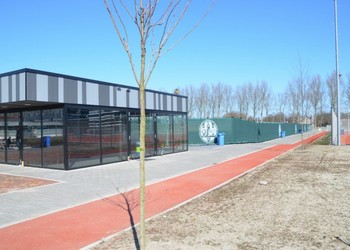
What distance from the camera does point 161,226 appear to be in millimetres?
6340

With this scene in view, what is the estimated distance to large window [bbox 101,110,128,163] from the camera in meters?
16.8

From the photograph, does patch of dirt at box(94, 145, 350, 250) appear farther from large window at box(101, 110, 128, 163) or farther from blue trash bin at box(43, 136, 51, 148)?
blue trash bin at box(43, 136, 51, 148)

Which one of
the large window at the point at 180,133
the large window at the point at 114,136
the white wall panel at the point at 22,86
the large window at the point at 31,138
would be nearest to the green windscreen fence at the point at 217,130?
the large window at the point at 180,133

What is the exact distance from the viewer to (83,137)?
614 inches

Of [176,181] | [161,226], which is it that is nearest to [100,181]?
[176,181]

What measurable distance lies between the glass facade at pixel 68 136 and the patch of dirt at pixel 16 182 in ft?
7.73

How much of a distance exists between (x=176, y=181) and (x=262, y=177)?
3051 mm

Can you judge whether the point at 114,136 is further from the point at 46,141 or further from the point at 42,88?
the point at 42,88

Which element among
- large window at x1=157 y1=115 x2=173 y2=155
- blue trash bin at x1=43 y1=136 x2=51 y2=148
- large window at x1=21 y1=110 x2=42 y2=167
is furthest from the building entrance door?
large window at x1=157 y1=115 x2=173 y2=155

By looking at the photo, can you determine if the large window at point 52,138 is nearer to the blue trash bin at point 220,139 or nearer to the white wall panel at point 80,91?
the white wall panel at point 80,91

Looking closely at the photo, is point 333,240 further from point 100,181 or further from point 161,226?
point 100,181

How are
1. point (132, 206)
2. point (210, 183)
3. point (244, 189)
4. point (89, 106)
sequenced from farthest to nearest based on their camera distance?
point (89, 106) < point (210, 183) < point (244, 189) < point (132, 206)

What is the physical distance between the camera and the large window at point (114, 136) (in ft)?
55.1

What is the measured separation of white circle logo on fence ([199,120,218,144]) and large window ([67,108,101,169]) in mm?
15692
